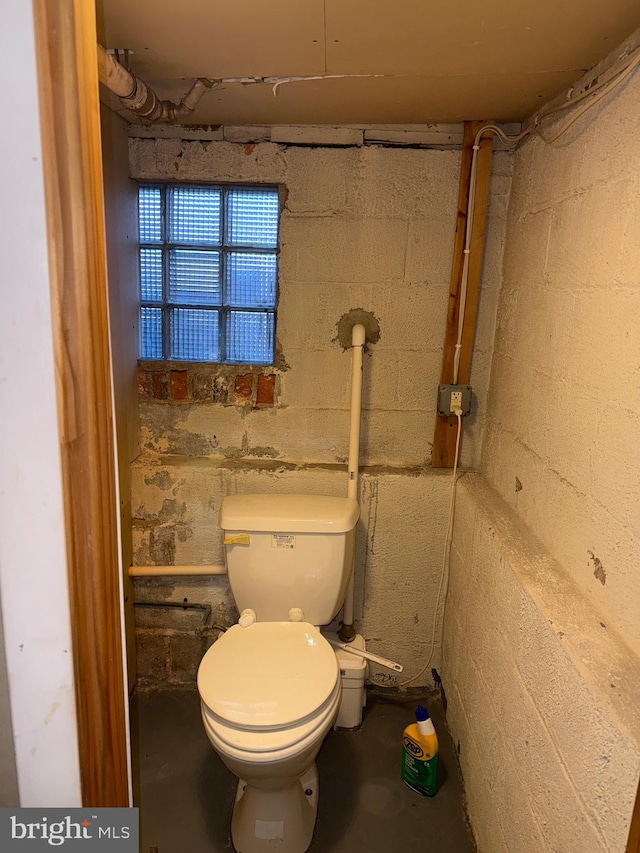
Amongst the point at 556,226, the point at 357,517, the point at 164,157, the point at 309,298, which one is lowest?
the point at 357,517

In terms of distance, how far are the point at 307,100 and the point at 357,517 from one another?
123 cm

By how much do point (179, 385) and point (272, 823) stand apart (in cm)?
136

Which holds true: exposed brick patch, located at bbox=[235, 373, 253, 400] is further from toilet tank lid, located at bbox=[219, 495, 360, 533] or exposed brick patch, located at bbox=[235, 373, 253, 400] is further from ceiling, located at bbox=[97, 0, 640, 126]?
ceiling, located at bbox=[97, 0, 640, 126]

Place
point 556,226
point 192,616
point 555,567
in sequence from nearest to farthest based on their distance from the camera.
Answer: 1. point 555,567
2. point 556,226
3. point 192,616

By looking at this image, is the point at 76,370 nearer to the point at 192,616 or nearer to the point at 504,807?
the point at 504,807

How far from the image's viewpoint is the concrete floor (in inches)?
63.5

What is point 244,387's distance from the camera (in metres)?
2.06

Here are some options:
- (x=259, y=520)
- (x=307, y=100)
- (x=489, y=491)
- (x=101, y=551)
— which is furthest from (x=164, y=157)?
(x=101, y=551)

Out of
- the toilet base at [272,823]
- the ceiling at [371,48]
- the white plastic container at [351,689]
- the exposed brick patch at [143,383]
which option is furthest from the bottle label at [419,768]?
the ceiling at [371,48]

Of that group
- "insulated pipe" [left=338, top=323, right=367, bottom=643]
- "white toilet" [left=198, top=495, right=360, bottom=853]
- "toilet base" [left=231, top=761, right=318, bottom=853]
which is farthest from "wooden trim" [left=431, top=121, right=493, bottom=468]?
"toilet base" [left=231, top=761, right=318, bottom=853]

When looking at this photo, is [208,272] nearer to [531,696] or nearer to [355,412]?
[355,412]

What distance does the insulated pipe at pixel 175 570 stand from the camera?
202 cm

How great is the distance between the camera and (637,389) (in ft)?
3.40

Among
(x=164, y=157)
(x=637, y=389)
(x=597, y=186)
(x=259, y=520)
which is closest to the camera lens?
(x=637, y=389)
